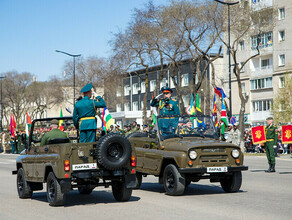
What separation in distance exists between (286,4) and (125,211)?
5557 centimetres

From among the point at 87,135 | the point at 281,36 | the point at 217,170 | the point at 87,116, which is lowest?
the point at 217,170

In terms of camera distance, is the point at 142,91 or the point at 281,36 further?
the point at 142,91

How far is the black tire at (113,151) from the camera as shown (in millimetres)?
10320

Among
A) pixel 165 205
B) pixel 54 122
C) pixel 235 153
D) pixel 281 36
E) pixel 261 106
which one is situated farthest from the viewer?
pixel 261 106

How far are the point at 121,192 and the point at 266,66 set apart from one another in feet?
188

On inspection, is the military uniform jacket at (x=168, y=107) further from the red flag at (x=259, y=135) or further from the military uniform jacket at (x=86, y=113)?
the red flag at (x=259, y=135)

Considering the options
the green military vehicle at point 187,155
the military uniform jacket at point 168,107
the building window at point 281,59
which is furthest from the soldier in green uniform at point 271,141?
the building window at point 281,59

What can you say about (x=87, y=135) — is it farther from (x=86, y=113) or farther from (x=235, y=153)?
(x=235, y=153)

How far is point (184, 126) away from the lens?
13352 mm

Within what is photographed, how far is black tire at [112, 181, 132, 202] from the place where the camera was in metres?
11.1

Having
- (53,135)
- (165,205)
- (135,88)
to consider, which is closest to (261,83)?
(135,88)

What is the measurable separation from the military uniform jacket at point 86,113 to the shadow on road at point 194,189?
276cm

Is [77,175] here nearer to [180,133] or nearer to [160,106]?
[180,133]

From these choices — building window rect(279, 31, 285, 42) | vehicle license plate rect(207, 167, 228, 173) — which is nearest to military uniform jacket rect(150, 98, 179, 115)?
vehicle license plate rect(207, 167, 228, 173)
